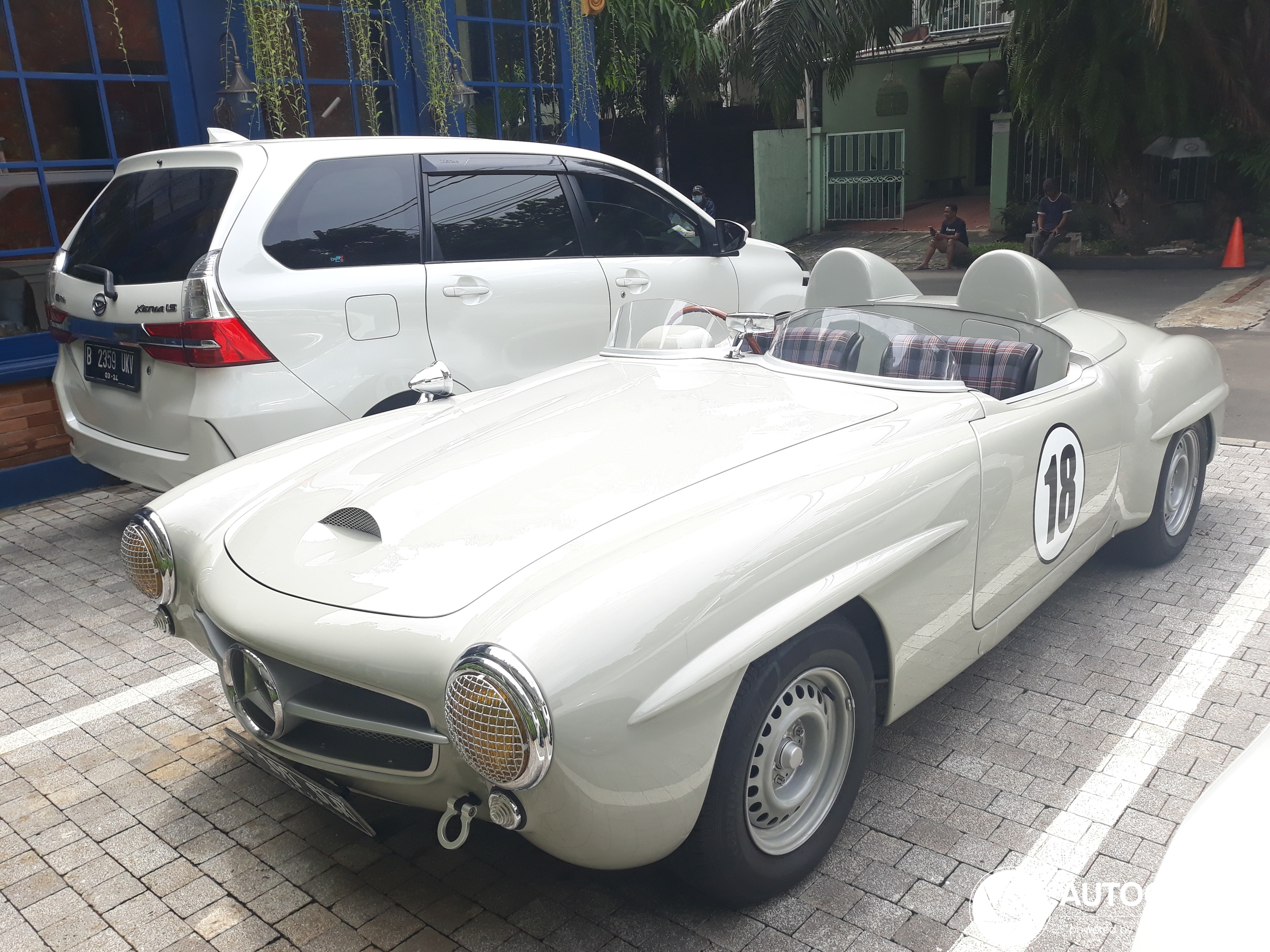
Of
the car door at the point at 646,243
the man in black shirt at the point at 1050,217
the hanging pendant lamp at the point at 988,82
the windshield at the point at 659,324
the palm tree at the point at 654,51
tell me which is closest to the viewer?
the windshield at the point at 659,324

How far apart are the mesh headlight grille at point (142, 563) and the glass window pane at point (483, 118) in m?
6.53

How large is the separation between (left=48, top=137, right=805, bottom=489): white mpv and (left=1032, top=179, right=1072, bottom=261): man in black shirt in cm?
1223

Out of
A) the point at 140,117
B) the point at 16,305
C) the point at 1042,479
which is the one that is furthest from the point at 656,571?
the point at 140,117

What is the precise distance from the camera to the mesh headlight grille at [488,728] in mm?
1853

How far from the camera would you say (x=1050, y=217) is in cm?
1577

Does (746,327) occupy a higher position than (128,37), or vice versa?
(128,37)

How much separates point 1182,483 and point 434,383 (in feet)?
10.3

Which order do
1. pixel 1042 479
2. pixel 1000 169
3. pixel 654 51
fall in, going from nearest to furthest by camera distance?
pixel 1042 479, pixel 654 51, pixel 1000 169

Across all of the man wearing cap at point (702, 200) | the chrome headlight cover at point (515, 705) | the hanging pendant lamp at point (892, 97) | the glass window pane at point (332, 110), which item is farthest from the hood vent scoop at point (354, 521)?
the hanging pendant lamp at point (892, 97)

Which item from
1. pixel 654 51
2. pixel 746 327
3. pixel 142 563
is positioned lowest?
pixel 142 563

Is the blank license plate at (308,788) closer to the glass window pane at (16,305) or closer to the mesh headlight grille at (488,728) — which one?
the mesh headlight grille at (488,728)

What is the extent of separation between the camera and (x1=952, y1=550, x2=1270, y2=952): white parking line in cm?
250

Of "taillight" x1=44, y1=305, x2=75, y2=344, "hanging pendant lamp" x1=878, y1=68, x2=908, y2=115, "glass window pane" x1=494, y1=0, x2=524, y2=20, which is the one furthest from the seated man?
"taillight" x1=44, y1=305, x2=75, y2=344

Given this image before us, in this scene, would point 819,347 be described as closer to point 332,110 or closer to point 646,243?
point 646,243
